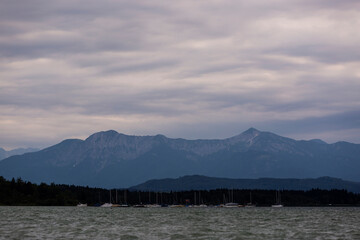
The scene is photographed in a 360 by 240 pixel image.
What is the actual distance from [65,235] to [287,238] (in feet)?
120

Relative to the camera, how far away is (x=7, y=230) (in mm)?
104062

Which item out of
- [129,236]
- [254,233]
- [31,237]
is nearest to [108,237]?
[129,236]

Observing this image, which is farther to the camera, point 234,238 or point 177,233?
point 177,233

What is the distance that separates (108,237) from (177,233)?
47.6 feet

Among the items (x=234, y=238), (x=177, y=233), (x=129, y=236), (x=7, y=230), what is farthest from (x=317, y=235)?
(x=7, y=230)

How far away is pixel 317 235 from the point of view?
98875mm

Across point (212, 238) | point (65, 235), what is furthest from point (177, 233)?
point (65, 235)

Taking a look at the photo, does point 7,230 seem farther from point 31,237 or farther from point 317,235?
point 317,235

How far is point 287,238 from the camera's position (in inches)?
3656

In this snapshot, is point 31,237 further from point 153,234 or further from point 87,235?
point 153,234

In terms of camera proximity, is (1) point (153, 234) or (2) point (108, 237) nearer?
(2) point (108, 237)

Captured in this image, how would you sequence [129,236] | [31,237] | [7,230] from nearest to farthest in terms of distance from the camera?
1. [31,237]
2. [129,236]
3. [7,230]

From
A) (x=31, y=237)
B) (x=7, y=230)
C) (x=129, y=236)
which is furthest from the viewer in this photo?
(x=7, y=230)

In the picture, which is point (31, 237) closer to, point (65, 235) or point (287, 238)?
point (65, 235)
